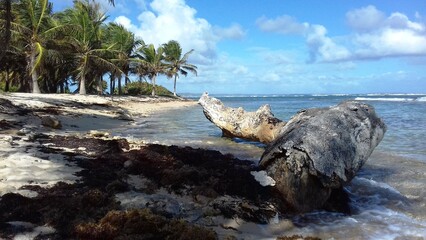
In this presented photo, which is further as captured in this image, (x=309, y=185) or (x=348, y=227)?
(x=309, y=185)

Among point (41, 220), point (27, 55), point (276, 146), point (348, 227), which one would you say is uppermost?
point (27, 55)

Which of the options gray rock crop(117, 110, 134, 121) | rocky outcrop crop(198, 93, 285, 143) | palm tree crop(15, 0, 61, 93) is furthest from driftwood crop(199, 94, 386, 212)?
palm tree crop(15, 0, 61, 93)

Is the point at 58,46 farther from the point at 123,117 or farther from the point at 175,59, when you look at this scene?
the point at 175,59

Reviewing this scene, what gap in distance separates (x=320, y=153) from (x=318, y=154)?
0.06 meters

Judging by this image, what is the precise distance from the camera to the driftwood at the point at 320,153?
618 centimetres

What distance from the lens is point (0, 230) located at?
4051 millimetres

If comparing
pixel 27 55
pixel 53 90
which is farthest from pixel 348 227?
pixel 53 90

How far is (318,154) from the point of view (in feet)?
21.1

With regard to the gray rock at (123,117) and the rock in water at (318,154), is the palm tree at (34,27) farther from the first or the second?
the rock in water at (318,154)

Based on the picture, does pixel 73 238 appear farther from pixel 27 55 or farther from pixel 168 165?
pixel 27 55

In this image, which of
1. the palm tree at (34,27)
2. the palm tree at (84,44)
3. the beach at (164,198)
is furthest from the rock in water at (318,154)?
the palm tree at (84,44)

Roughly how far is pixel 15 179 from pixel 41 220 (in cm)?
160

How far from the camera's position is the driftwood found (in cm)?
618

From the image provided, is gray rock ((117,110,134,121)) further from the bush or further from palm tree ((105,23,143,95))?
the bush
